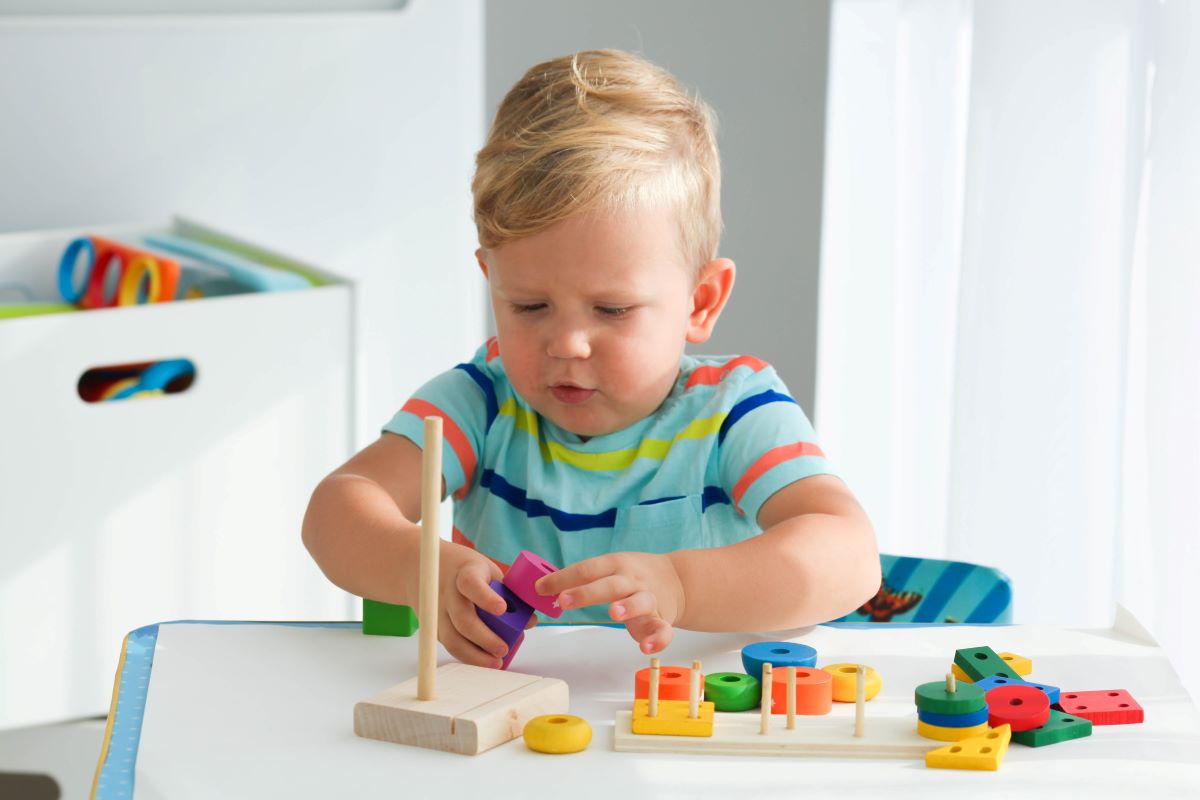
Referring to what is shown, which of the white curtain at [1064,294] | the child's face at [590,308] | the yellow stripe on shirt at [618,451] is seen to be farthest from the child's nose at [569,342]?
the white curtain at [1064,294]

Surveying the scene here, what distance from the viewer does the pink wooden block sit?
0.72 meters

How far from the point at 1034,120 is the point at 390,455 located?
2.55 feet

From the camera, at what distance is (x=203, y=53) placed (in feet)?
6.11

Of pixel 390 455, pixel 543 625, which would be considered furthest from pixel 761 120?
pixel 543 625

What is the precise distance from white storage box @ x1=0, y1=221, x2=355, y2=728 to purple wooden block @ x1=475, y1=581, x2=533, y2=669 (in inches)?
32.3

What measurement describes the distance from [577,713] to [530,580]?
7cm

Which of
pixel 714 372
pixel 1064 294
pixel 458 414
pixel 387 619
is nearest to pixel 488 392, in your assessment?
pixel 458 414

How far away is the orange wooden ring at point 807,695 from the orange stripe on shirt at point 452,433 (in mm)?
391

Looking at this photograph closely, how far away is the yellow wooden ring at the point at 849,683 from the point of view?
697mm

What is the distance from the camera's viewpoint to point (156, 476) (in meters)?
1.49

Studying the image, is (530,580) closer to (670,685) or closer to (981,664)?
(670,685)

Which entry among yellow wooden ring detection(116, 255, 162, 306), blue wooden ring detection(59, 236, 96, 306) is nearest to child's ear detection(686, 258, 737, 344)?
yellow wooden ring detection(116, 255, 162, 306)

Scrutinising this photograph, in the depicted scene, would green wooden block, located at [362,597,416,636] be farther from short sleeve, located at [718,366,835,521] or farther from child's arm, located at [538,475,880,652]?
short sleeve, located at [718,366,835,521]

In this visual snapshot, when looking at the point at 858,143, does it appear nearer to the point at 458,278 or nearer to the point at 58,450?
the point at 458,278
